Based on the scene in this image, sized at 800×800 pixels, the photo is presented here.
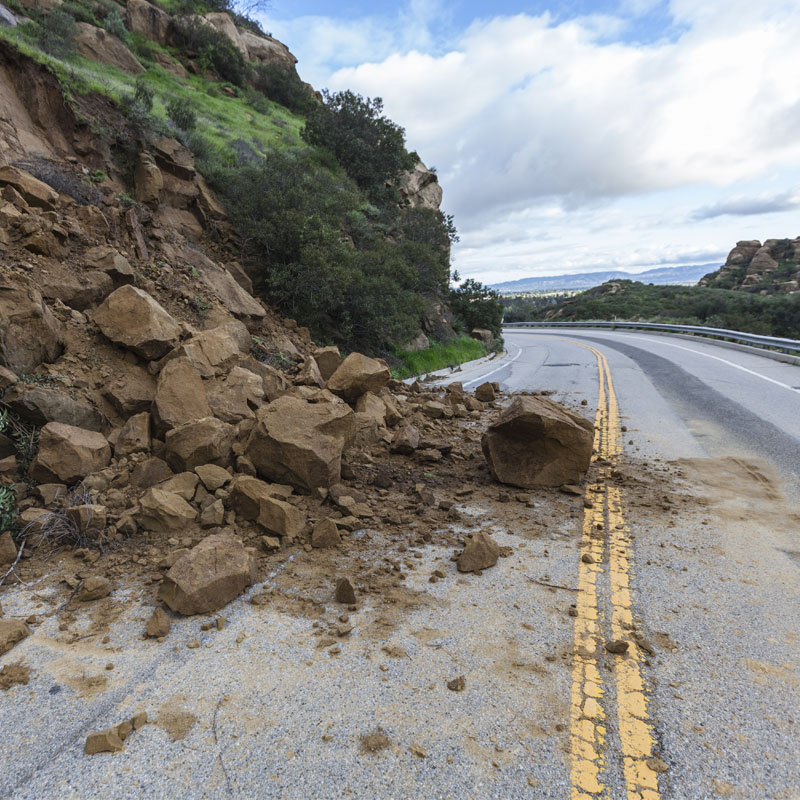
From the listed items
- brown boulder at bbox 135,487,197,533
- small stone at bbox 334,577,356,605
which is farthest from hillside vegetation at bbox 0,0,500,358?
small stone at bbox 334,577,356,605

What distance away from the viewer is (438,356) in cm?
Result: 1892

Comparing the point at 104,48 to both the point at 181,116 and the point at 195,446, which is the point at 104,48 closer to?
the point at 181,116

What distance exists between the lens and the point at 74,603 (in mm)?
3818

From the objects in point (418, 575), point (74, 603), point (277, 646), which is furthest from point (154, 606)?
point (418, 575)

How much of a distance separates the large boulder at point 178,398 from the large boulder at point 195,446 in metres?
0.44

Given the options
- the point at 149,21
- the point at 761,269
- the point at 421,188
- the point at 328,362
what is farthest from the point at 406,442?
the point at 761,269

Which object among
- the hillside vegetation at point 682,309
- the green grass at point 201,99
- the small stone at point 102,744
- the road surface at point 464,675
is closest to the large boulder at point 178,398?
the road surface at point 464,675

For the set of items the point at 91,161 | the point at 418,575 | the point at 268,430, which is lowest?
the point at 418,575

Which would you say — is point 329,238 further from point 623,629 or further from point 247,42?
point 247,42

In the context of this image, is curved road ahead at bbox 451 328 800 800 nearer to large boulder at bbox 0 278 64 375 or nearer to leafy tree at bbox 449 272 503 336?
large boulder at bbox 0 278 64 375

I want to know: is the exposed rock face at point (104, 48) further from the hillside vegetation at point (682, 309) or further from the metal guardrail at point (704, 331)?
the hillside vegetation at point (682, 309)

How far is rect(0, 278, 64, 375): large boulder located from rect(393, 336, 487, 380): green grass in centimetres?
974

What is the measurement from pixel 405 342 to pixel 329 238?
455 centimetres

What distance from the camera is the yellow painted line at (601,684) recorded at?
2373 mm
